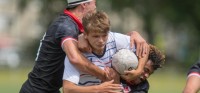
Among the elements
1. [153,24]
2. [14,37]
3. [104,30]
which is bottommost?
[14,37]

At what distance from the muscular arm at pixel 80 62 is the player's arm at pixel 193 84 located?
88 cm

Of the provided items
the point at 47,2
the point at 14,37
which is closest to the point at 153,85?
the point at 47,2

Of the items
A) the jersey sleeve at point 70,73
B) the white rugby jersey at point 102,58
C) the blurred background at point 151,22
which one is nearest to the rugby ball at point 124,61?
the white rugby jersey at point 102,58

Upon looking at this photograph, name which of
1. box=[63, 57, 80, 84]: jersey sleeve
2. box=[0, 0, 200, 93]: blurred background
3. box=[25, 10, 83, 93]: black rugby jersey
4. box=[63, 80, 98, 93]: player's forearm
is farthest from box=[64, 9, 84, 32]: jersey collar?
box=[0, 0, 200, 93]: blurred background

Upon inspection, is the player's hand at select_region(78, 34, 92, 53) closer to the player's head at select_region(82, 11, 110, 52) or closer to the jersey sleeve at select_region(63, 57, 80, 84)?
the player's head at select_region(82, 11, 110, 52)

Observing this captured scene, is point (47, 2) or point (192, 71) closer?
point (192, 71)

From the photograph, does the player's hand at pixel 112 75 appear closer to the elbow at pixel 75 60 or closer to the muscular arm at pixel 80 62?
the muscular arm at pixel 80 62

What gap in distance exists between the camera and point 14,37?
6266 cm

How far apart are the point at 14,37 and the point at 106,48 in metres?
55.6

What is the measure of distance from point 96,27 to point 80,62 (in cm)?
43

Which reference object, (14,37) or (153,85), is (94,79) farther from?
(14,37)

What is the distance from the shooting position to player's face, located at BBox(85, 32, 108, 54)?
23.6 ft

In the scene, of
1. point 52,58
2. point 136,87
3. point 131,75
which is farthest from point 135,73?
point 52,58

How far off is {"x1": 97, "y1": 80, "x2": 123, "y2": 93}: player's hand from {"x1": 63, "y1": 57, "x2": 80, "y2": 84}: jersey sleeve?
250 mm
